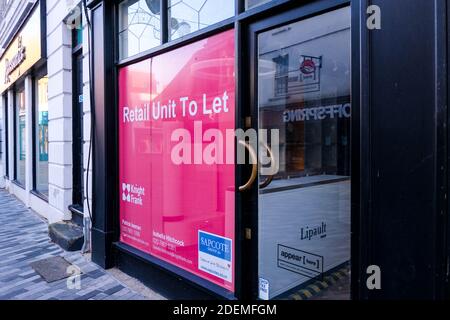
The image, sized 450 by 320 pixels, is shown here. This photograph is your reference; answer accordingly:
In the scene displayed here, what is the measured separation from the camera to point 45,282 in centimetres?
380

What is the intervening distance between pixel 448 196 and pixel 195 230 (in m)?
2.06

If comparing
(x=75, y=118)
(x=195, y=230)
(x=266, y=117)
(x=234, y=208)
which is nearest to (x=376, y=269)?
(x=234, y=208)

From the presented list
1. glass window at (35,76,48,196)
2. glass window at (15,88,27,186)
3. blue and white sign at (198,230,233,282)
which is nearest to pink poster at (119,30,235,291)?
blue and white sign at (198,230,233,282)

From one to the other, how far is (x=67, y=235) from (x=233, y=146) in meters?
3.21

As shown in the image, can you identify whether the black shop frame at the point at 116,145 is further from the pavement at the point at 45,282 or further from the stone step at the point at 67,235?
the stone step at the point at 67,235

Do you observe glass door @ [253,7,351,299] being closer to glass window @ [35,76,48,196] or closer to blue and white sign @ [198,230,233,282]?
blue and white sign @ [198,230,233,282]

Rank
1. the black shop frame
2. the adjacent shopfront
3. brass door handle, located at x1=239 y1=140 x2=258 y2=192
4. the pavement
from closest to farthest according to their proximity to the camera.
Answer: the black shop frame
brass door handle, located at x1=239 y1=140 x2=258 y2=192
the pavement
the adjacent shopfront

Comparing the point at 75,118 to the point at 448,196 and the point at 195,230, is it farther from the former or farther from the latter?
the point at 448,196

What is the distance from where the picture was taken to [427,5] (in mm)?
1714

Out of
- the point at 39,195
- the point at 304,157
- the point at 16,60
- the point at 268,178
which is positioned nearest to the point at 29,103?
the point at 16,60

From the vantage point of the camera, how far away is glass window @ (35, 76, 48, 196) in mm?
7809

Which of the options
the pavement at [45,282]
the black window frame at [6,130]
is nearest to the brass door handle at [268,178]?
the pavement at [45,282]

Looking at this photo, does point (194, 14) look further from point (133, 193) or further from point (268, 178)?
point (133, 193)

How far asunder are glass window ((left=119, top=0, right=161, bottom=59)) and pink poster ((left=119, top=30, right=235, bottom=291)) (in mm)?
229
